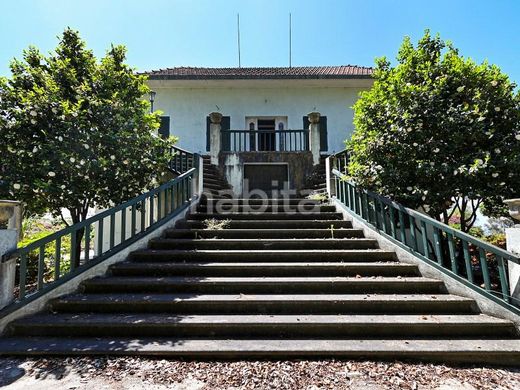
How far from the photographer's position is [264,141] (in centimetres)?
1177

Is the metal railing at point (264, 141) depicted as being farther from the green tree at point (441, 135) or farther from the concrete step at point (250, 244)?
the concrete step at point (250, 244)

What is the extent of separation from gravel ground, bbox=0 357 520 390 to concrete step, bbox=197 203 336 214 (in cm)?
393

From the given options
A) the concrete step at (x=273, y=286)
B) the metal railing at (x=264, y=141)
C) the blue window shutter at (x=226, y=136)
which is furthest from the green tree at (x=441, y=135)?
the blue window shutter at (x=226, y=136)

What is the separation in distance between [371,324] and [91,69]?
6038 mm

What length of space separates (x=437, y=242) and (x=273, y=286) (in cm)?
235

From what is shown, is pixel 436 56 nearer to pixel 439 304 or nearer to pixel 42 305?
pixel 439 304

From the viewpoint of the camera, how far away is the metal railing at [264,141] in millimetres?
10805

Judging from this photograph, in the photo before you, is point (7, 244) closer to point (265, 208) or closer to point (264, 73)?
point (265, 208)

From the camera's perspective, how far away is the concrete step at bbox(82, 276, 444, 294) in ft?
12.8

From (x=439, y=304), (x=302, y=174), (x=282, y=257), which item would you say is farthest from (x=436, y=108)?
(x=302, y=174)

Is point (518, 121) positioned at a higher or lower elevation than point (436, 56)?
lower

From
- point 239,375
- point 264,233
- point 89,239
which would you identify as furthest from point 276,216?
point 239,375

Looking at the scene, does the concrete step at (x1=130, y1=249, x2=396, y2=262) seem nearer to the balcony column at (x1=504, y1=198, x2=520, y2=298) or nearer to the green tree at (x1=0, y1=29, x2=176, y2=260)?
the green tree at (x1=0, y1=29, x2=176, y2=260)

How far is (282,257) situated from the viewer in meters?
4.71
